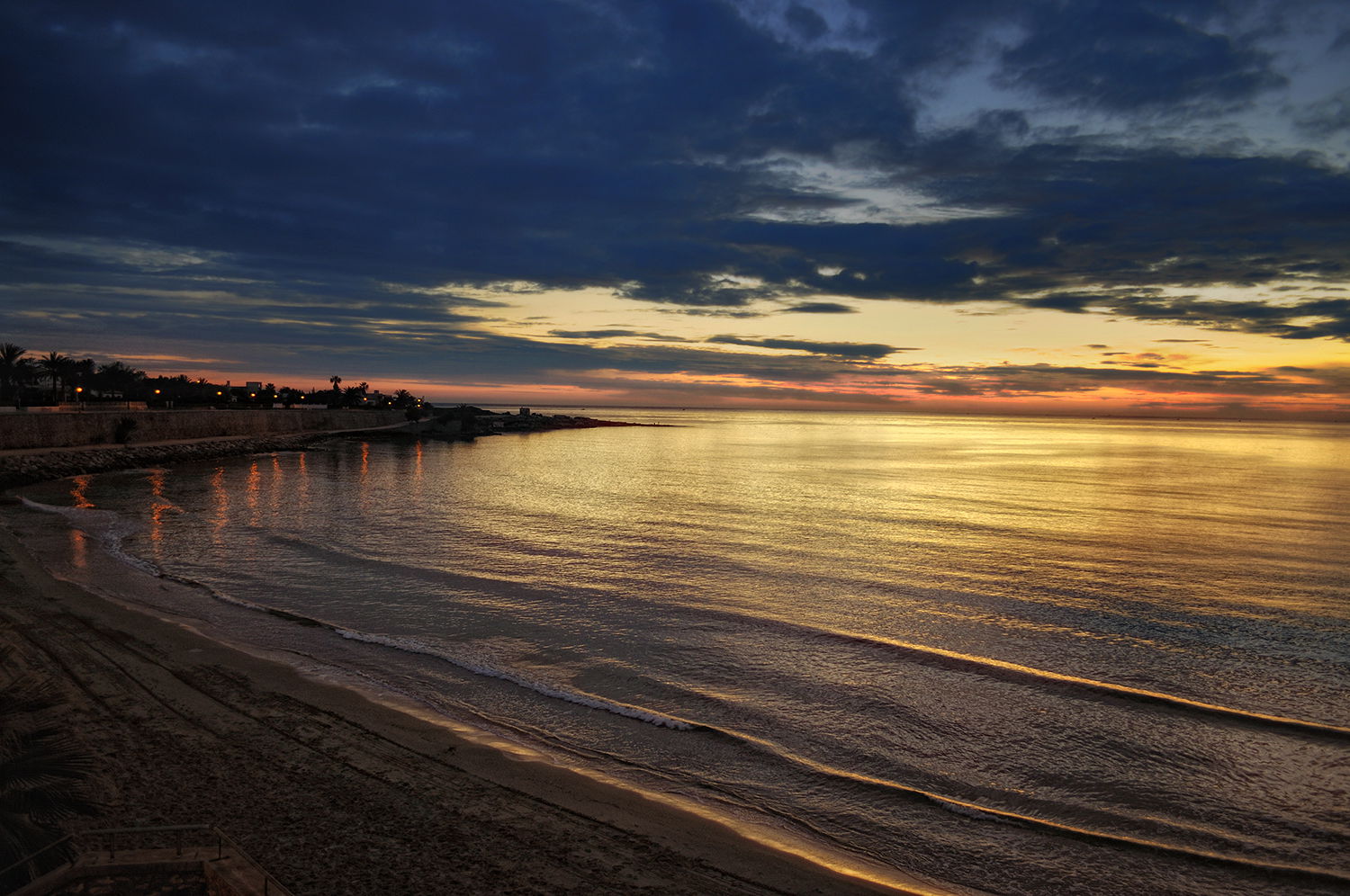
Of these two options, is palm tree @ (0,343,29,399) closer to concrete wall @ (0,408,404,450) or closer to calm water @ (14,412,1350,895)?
concrete wall @ (0,408,404,450)

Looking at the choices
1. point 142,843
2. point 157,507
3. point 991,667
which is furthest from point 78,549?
point 991,667

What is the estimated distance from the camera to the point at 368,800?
7.14m

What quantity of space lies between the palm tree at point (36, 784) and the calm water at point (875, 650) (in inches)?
147

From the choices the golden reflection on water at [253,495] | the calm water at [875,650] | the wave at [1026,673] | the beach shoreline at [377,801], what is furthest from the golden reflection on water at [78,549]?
the wave at [1026,673]

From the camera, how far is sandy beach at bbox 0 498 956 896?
6.10 m

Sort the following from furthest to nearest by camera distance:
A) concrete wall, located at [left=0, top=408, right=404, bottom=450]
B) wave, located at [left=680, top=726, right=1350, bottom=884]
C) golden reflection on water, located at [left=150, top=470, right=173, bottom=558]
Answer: concrete wall, located at [left=0, top=408, right=404, bottom=450] < golden reflection on water, located at [left=150, top=470, right=173, bottom=558] < wave, located at [left=680, top=726, right=1350, bottom=884]

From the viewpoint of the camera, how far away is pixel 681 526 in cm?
2767

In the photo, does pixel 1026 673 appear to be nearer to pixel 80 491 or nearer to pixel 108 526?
pixel 108 526

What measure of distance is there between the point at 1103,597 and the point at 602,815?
15.6 meters

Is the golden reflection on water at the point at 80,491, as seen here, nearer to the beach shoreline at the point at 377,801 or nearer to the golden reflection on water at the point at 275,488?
the golden reflection on water at the point at 275,488

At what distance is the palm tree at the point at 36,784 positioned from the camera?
17.0ft

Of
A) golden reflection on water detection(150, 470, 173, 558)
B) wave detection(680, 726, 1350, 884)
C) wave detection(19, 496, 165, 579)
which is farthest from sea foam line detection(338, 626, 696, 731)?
golden reflection on water detection(150, 470, 173, 558)

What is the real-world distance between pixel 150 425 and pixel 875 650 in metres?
71.1

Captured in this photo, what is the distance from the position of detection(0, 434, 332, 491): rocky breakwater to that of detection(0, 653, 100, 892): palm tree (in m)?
38.7
